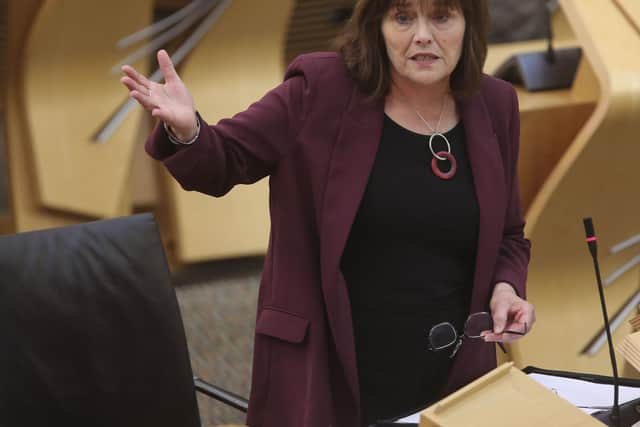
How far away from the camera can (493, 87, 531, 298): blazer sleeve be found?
1713mm

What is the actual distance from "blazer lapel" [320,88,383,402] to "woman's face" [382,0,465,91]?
3.7 inches

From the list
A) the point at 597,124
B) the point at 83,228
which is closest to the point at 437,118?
the point at 83,228

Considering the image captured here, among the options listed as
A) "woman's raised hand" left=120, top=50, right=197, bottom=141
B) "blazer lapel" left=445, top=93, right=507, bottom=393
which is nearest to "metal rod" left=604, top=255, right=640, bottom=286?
"blazer lapel" left=445, top=93, right=507, bottom=393

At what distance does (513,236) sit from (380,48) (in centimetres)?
42

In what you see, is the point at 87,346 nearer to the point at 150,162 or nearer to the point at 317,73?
the point at 317,73

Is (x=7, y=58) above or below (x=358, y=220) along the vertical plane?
above

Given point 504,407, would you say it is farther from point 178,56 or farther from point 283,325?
point 178,56

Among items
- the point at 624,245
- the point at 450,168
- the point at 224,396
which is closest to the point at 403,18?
the point at 450,168

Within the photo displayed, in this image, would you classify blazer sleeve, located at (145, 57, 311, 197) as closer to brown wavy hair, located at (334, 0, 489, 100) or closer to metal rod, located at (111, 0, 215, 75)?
brown wavy hair, located at (334, 0, 489, 100)

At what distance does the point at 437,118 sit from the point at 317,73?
0.22 m

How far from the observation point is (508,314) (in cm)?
160

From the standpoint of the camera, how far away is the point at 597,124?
102 inches

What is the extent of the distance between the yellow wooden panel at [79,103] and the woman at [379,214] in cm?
254

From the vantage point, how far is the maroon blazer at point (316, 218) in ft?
5.23
